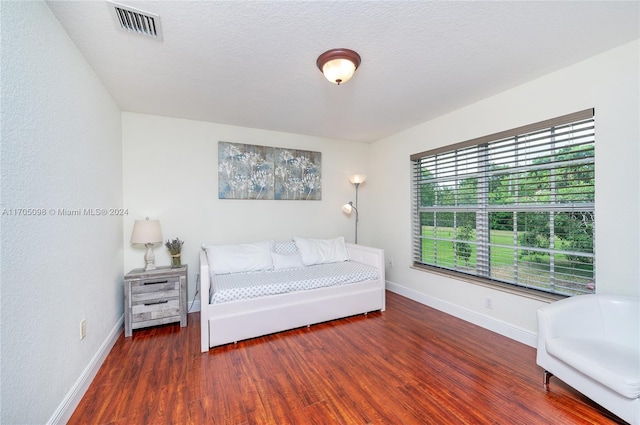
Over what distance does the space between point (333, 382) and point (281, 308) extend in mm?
968

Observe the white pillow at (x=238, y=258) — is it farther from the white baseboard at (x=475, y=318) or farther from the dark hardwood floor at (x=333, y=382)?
the white baseboard at (x=475, y=318)

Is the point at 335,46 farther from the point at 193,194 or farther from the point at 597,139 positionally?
the point at 193,194

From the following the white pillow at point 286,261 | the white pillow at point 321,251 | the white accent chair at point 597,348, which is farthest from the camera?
the white pillow at point 321,251

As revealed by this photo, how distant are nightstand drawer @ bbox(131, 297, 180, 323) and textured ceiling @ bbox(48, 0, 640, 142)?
6.96 feet

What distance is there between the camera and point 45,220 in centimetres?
145

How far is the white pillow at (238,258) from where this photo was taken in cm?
305

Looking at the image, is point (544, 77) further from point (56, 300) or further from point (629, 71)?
point (56, 300)

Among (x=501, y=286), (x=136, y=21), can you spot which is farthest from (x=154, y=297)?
(x=501, y=286)

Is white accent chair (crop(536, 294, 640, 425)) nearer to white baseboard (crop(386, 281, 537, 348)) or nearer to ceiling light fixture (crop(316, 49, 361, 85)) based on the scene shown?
white baseboard (crop(386, 281, 537, 348))

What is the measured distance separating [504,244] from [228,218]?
10.7ft

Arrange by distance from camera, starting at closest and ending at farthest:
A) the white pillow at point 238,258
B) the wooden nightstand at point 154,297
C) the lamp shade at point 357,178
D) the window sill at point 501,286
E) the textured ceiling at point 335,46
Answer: the textured ceiling at point 335,46 → the window sill at point 501,286 → the wooden nightstand at point 154,297 → the white pillow at point 238,258 → the lamp shade at point 357,178

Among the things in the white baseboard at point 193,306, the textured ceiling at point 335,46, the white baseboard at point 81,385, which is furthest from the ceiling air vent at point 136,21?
the white baseboard at point 193,306

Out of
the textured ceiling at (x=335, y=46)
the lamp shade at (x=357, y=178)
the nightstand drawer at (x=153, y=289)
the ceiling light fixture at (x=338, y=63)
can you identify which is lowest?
the nightstand drawer at (x=153, y=289)

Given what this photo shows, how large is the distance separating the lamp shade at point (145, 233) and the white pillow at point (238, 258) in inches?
22.0
